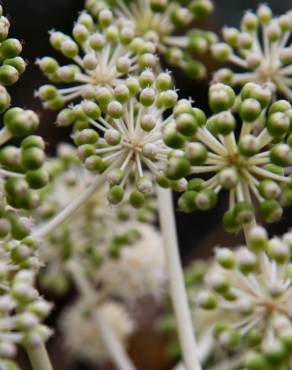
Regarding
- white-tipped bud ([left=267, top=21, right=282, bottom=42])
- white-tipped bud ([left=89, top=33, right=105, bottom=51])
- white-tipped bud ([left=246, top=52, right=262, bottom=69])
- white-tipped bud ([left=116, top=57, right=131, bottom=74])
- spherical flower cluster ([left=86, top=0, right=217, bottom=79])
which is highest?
spherical flower cluster ([left=86, top=0, right=217, bottom=79])

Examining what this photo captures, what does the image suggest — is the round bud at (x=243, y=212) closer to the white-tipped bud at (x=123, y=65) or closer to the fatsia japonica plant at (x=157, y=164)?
the fatsia japonica plant at (x=157, y=164)

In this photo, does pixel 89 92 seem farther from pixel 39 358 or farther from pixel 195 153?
pixel 39 358

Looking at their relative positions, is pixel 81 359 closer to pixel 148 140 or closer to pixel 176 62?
pixel 176 62

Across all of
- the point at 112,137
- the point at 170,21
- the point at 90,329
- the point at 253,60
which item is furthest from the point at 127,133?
the point at 90,329

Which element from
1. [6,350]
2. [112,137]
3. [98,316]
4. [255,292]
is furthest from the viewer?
[98,316]

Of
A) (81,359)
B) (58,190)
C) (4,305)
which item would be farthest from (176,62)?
(81,359)

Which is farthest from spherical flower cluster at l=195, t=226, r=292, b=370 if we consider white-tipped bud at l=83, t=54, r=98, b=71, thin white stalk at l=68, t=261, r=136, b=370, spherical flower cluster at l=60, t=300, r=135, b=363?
spherical flower cluster at l=60, t=300, r=135, b=363

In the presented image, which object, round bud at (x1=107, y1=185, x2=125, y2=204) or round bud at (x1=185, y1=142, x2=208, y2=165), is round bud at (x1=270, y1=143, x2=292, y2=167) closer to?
round bud at (x1=185, y1=142, x2=208, y2=165)
